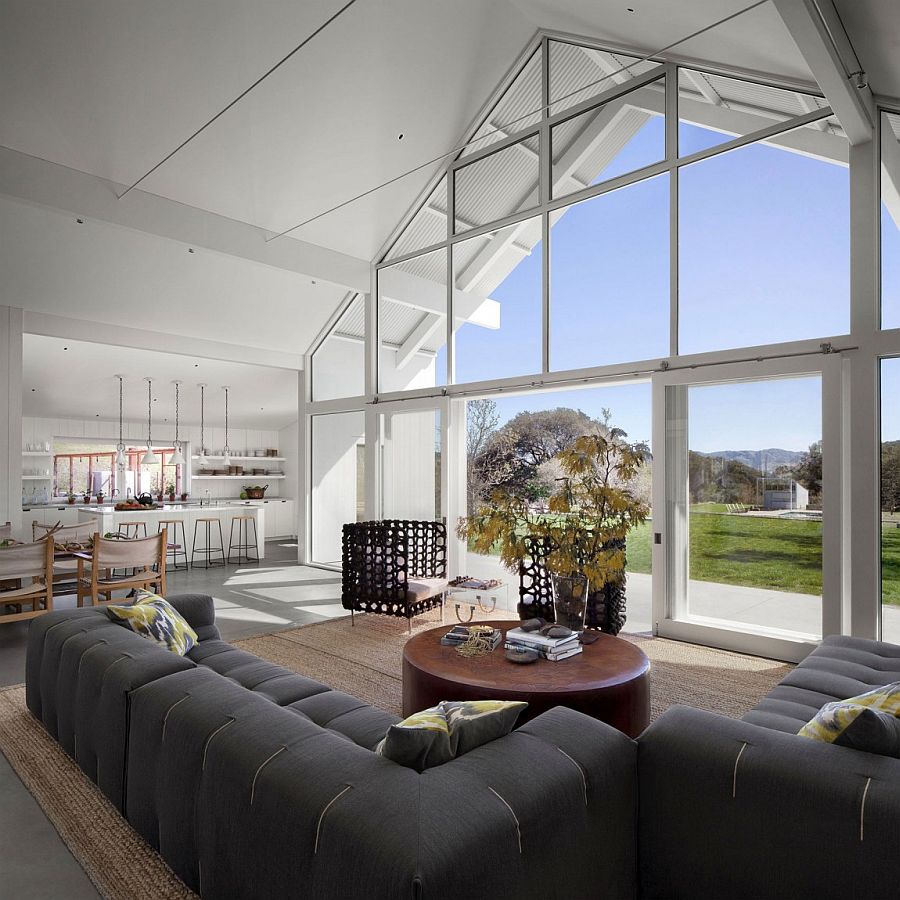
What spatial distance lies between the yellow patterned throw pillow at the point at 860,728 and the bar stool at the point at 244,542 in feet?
28.5

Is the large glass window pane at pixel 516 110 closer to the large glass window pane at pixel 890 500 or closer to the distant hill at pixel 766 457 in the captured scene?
the distant hill at pixel 766 457

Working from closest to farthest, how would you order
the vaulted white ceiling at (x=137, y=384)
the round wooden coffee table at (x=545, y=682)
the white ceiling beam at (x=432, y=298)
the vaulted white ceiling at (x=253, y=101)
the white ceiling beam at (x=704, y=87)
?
the round wooden coffee table at (x=545, y=682)
the vaulted white ceiling at (x=253, y=101)
the white ceiling beam at (x=704, y=87)
the white ceiling beam at (x=432, y=298)
the vaulted white ceiling at (x=137, y=384)

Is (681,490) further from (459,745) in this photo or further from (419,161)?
(419,161)

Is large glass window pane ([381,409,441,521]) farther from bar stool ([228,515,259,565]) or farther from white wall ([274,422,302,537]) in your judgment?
white wall ([274,422,302,537])

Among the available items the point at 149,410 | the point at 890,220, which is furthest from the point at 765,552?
the point at 149,410

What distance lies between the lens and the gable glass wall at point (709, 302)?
14.7 ft

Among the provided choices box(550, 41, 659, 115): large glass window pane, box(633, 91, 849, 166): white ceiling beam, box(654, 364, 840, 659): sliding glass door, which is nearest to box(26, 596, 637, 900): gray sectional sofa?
box(654, 364, 840, 659): sliding glass door

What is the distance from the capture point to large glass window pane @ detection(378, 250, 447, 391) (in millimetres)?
7387

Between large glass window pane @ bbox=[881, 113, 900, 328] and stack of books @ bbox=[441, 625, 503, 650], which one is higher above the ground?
large glass window pane @ bbox=[881, 113, 900, 328]

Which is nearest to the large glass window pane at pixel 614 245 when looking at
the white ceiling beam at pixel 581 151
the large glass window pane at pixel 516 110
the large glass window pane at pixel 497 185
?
the white ceiling beam at pixel 581 151

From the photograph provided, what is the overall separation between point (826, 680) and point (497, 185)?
5684 millimetres

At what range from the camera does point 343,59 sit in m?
5.33

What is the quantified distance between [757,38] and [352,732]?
4.85 meters

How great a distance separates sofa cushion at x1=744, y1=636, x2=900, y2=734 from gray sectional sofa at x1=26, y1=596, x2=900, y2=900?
111 mm
